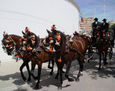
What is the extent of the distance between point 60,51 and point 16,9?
24.0 feet

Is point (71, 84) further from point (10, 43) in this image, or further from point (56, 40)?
point (10, 43)

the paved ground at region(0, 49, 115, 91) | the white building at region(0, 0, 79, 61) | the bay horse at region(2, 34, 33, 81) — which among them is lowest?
the paved ground at region(0, 49, 115, 91)

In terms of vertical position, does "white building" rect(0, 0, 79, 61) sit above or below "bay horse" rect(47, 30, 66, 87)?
above

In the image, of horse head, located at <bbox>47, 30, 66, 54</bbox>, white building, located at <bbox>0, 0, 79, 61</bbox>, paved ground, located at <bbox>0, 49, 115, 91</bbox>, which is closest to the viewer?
horse head, located at <bbox>47, 30, 66, 54</bbox>

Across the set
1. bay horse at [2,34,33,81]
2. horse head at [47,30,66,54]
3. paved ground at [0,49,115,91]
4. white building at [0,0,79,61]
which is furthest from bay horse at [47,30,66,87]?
white building at [0,0,79,61]

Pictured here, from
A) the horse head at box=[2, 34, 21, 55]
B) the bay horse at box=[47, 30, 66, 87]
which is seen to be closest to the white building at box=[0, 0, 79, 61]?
the horse head at box=[2, 34, 21, 55]

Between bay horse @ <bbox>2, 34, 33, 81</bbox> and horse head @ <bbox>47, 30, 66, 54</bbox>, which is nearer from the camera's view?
horse head @ <bbox>47, 30, 66, 54</bbox>

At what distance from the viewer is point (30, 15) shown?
1098 cm

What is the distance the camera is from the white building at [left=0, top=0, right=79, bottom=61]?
9875 mm

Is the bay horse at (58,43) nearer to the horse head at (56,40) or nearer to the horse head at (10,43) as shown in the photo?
the horse head at (56,40)

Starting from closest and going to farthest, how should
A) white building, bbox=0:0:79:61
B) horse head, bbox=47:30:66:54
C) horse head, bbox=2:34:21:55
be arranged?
1. horse head, bbox=47:30:66:54
2. horse head, bbox=2:34:21:55
3. white building, bbox=0:0:79:61

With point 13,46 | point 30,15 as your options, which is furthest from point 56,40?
point 30,15

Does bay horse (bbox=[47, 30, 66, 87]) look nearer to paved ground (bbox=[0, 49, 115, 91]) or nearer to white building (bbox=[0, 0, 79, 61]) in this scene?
paved ground (bbox=[0, 49, 115, 91])

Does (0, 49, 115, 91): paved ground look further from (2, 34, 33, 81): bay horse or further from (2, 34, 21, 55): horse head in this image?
(2, 34, 21, 55): horse head
